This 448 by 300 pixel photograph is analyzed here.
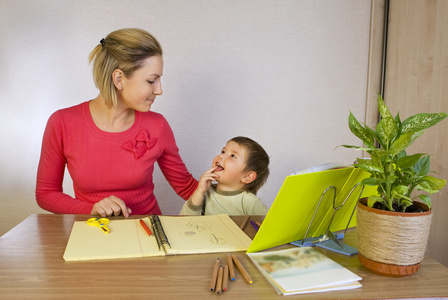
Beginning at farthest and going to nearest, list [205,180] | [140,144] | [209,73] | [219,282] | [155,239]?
[209,73] < [140,144] < [205,180] < [155,239] < [219,282]

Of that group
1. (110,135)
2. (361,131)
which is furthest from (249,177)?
(361,131)

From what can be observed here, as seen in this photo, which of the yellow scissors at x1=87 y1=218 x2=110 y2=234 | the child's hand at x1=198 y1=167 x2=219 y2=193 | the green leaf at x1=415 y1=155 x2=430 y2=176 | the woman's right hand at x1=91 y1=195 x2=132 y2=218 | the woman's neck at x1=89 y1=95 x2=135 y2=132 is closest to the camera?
the green leaf at x1=415 y1=155 x2=430 y2=176

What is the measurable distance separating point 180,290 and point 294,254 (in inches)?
11.6

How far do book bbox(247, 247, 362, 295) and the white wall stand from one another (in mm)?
1523

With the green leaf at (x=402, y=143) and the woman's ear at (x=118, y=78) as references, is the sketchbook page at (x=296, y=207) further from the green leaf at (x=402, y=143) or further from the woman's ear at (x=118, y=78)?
the woman's ear at (x=118, y=78)

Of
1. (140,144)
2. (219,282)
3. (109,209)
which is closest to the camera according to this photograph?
(219,282)

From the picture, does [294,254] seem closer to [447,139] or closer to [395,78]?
[447,139]

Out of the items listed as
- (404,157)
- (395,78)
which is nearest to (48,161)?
(404,157)

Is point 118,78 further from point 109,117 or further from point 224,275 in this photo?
point 224,275

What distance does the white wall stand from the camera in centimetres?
219

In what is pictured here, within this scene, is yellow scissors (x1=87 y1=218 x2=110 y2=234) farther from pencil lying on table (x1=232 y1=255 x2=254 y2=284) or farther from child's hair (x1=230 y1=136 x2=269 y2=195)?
child's hair (x1=230 y1=136 x2=269 y2=195)

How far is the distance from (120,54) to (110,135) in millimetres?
319

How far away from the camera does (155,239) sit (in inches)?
37.7

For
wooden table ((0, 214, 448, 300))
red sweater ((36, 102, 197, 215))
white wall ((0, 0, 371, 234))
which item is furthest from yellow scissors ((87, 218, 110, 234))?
white wall ((0, 0, 371, 234))
